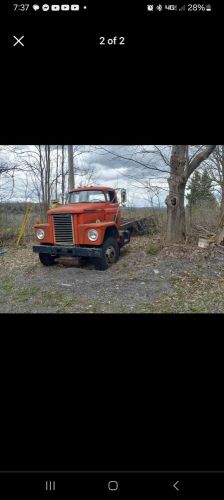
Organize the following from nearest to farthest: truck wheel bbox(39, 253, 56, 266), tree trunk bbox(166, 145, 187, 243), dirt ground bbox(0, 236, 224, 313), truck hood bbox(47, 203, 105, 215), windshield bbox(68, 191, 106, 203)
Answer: dirt ground bbox(0, 236, 224, 313)
truck hood bbox(47, 203, 105, 215)
truck wheel bbox(39, 253, 56, 266)
windshield bbox(68, 191, 106, 203)
tree trunk bbox(166, 145, 187, 243)

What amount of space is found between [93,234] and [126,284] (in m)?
1.15

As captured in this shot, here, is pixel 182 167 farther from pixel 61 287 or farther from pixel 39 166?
pixel 39 166

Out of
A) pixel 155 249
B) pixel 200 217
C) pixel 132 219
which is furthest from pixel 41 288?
pixel 200 217

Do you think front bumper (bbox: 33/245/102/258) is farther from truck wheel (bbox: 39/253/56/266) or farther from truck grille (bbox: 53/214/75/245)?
truck wheel (bbox: 39/253/56/266)

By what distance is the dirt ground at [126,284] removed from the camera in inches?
141

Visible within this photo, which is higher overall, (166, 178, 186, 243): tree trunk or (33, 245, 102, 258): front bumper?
(166, 178, 186, 243): tree trunk

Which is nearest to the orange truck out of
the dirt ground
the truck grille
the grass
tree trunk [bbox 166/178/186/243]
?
the truck grille

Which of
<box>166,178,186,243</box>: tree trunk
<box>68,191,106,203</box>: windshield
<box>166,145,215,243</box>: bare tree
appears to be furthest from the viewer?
<box>166,178,186,243</box>: tree trunk

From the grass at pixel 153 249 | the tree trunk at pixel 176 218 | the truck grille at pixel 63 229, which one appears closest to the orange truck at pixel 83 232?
the truck grille at pixel 63 229

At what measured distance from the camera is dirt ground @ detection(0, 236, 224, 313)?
11.8ft

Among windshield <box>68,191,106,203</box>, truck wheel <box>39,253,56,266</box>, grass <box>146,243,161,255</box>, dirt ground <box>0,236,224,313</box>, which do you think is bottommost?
dirt ground <box>0,236,224,313</box>

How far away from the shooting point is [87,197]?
564 centimetres

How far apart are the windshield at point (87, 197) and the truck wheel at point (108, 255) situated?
1028 millimetres

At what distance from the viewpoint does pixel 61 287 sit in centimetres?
437
